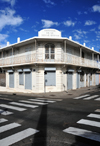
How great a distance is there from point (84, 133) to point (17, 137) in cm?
217

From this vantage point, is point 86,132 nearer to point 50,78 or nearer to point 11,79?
point 50,78

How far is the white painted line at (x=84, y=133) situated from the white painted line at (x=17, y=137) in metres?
1.22

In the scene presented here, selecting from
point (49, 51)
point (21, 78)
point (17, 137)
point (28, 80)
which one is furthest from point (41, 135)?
point (21, 78)

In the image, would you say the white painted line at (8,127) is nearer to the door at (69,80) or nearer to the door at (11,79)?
the door at (69,80)

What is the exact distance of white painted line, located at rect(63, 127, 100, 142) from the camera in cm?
389

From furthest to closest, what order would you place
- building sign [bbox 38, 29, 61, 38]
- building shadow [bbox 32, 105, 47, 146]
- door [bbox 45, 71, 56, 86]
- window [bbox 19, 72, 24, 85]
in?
window [bbox 19, 72, 24, 85] < building sign [bbox 38, 29, 61, 38] < door [bbox 45, 71, 56, 86] < building shadow [bbox 32, 105, 47, 146]

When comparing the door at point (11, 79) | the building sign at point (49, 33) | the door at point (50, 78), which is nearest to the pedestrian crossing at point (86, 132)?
the door at point (50, 78)

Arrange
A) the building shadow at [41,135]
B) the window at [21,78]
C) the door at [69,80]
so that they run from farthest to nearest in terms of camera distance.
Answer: the window at [21,78] → the door at [69,80] → the building shadow at [41,135]

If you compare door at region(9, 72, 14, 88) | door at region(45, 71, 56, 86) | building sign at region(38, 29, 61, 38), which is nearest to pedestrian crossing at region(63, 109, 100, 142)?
door at region(45, 71, 56, 86)

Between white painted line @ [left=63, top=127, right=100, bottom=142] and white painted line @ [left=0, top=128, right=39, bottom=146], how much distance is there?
1.22m

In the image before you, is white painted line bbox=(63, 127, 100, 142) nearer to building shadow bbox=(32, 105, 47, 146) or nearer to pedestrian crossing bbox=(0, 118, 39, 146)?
building shadow bbox=(32, 105, 47, 146)

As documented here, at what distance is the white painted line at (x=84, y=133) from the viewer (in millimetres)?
3893

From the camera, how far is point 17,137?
397cm

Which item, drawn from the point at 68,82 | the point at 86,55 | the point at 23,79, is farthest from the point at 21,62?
the point at 86,55
